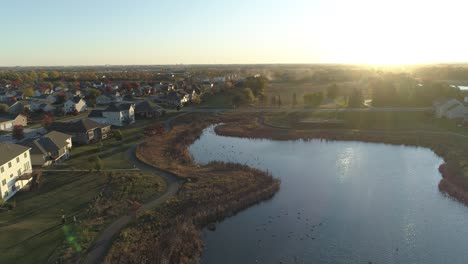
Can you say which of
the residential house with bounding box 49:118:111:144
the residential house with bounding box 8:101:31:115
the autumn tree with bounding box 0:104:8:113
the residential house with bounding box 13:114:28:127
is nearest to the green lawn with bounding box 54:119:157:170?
the residential house with bounding box 49:118:111:144

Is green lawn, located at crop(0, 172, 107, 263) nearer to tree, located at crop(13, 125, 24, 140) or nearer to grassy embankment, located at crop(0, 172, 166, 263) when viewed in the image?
grassy embankment, located at crop(0, 172, 166, 263)

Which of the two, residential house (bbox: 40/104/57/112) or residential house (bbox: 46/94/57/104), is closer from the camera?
residential house (bbox: 40/104/57/112)

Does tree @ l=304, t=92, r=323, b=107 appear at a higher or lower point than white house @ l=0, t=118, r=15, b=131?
higher

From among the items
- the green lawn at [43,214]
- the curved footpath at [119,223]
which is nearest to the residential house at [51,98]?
the green lawn at [43,214]

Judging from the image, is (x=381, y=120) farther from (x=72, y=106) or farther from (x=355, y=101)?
(x=72, y=106)

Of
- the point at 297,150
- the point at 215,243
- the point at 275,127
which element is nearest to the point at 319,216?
the point at 215,243

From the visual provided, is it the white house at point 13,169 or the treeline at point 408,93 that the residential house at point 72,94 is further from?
the treeline at point 408,93
